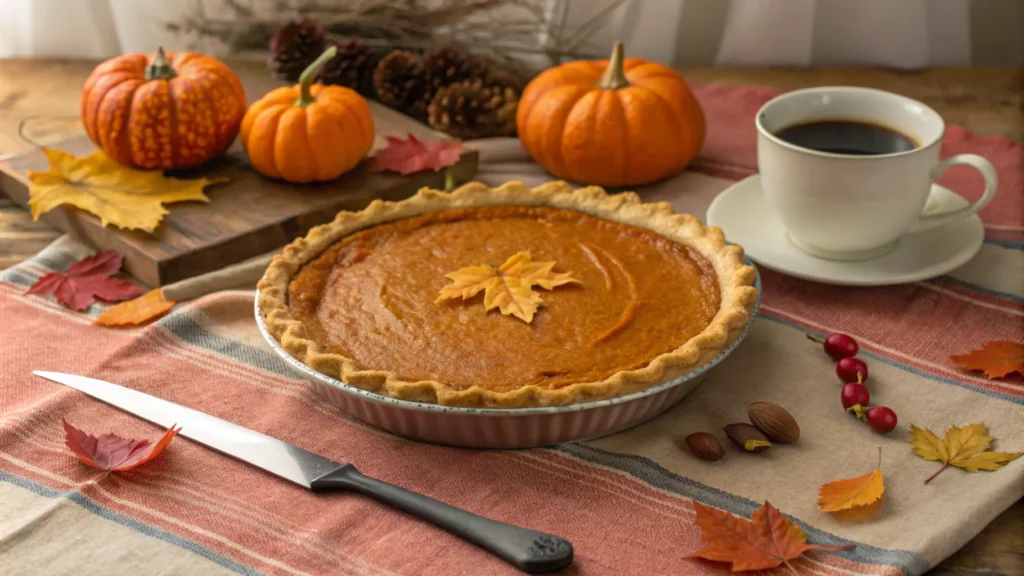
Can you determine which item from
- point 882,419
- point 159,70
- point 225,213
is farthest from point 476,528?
point 159,70

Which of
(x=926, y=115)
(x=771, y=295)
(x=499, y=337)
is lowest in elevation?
(x=771, y=295)

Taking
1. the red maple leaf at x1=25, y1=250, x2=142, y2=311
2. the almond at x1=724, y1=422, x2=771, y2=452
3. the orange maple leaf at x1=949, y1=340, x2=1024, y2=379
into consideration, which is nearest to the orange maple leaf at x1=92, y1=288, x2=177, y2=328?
the red maple leaf at x1=25, y1=250, x2=142, y2=311

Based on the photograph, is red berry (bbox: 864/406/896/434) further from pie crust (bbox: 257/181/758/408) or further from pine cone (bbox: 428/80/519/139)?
pine cone (bbox: 428/80/519/139)

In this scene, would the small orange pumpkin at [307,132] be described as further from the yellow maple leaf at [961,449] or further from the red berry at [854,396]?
the yellow maple leaf at [961,449]

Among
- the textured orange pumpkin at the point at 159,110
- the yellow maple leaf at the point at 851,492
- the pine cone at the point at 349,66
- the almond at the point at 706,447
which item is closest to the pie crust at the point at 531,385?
the almond at the point at 706,447

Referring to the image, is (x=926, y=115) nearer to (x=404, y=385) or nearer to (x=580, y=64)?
(x=580, y=64)

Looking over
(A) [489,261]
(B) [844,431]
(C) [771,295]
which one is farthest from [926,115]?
(A) [489,261]
